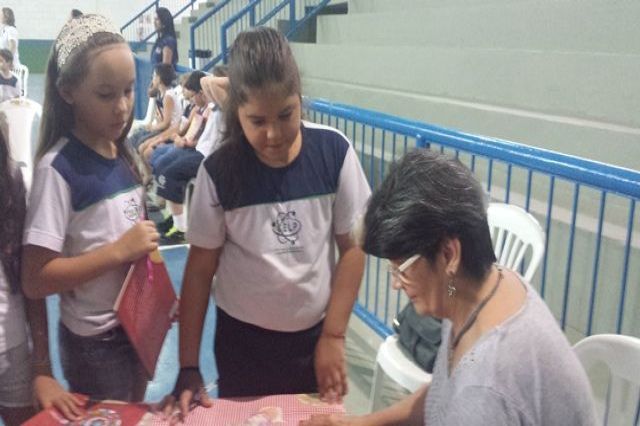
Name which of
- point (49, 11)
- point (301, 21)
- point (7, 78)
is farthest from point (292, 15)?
point (49, 11)

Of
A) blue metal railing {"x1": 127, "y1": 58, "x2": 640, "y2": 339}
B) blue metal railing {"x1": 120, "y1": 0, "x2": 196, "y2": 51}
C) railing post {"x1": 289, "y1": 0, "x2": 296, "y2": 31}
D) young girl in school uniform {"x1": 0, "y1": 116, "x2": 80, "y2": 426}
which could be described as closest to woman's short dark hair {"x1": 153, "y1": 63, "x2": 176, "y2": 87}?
railing post {"x1": 289, "y1": 0, "x2": 296, "y2": 31}

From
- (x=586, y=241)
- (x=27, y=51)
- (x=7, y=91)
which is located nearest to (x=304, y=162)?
(x=586, y=241)

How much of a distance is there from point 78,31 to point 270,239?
64 cm

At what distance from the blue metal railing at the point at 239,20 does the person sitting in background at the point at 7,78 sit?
9.63ft

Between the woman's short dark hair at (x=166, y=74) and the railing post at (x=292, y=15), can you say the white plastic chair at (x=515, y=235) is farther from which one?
the railing post at (x=292, y=15)

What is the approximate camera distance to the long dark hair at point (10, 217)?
1332 mm

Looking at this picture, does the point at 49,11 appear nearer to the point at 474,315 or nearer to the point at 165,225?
the point at 165,225

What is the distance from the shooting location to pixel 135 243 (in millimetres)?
1310

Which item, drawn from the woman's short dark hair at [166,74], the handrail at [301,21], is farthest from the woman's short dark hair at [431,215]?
the handrail at [301,21]

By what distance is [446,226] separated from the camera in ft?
3.01

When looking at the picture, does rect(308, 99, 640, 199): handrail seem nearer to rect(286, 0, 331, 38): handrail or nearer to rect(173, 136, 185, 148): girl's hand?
rect(173, 136, 185, 148): girl's hand

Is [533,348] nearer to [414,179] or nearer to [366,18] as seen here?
[414,179]

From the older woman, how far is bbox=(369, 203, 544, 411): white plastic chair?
924mm

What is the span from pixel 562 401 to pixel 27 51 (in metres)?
17.6
